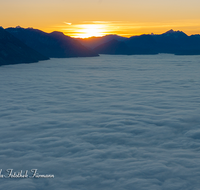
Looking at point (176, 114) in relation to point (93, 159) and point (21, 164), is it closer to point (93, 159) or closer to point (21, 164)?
point (93, 159)

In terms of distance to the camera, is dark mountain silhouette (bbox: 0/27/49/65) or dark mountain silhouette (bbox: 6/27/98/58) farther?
dark mountain silhouette (bbox: 6/27/98/58)

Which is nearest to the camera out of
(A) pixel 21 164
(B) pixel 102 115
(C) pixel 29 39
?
(A) pixel 21 164

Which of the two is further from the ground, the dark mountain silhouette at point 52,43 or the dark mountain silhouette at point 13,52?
the dark mountain silhouette at point 52,43

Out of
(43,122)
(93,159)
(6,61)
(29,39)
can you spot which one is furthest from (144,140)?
(29,39)

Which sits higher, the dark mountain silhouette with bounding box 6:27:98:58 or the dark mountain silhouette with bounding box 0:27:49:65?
the dark mountain silhouette with bounding box 6:27:98:58
